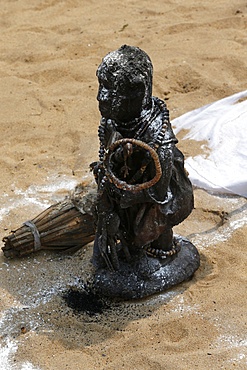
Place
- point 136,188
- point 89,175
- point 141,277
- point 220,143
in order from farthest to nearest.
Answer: point 220,143 < point 89,175 < point 141,277 < point 136,188

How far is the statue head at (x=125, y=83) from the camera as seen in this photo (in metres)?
3.71

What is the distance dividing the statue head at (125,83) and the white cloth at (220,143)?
160 centimetres

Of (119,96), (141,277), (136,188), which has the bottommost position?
(141,277)

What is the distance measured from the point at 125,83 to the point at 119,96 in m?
0.08

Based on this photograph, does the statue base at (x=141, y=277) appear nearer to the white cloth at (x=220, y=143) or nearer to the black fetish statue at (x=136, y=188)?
the black fetish statue at (x=136, y=188)

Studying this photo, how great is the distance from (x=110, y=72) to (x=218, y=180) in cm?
182

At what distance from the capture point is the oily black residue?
4.15 metres

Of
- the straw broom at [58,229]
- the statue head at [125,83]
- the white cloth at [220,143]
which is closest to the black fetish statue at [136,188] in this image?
the statue head at [125,83]

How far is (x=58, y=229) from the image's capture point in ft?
14.9

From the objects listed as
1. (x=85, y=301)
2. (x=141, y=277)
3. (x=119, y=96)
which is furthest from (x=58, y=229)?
(x=119, y=96)

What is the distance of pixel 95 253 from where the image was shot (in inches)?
168

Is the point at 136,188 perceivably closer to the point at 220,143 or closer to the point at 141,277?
the point at 141,277

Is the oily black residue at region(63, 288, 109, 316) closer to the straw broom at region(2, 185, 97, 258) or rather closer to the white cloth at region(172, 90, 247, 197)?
the straw broom at region(2, 185, 97, 258)

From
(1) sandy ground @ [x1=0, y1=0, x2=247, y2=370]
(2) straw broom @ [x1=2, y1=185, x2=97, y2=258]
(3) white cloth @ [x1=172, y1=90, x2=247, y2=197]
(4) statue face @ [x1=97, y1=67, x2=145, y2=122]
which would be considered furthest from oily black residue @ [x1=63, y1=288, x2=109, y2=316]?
(3) white cloth @ [x1=172, y1=90, x2=247, y2=197]
